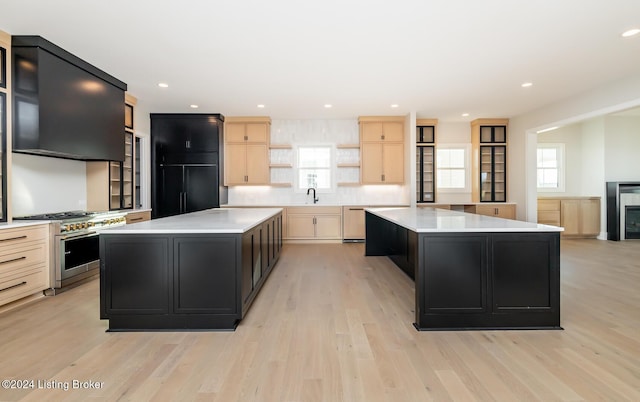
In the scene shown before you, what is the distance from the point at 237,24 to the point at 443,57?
241cm

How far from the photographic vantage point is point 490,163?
7.29m

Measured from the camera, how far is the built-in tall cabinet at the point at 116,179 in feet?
15.8

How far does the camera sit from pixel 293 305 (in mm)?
3104

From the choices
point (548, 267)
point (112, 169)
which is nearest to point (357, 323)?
point (548, 267)

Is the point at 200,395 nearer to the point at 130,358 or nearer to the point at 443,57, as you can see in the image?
the point at 130,358

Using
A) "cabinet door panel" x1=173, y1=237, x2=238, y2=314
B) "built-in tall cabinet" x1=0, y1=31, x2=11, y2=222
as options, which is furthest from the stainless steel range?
"cabinet door panel" x1=173, y1=237, x2=238, y2=314

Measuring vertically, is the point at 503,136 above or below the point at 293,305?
above

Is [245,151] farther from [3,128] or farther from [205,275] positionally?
[205,275]

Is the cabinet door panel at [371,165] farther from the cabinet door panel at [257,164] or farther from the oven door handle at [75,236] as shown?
the oven door handle at [75,236]

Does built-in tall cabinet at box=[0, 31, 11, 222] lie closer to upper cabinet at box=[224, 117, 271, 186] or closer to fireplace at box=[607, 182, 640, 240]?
upper cabinet at box=[224, 117, 271, 186]

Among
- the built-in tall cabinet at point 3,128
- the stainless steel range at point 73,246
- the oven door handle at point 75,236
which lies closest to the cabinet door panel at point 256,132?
the stainless steel range at point 73,246

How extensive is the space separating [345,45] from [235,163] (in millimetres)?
4078

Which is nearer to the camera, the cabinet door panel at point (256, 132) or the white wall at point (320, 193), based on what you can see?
the cabinet door panel at point (256, 132)

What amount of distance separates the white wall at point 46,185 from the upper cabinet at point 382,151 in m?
5.04
